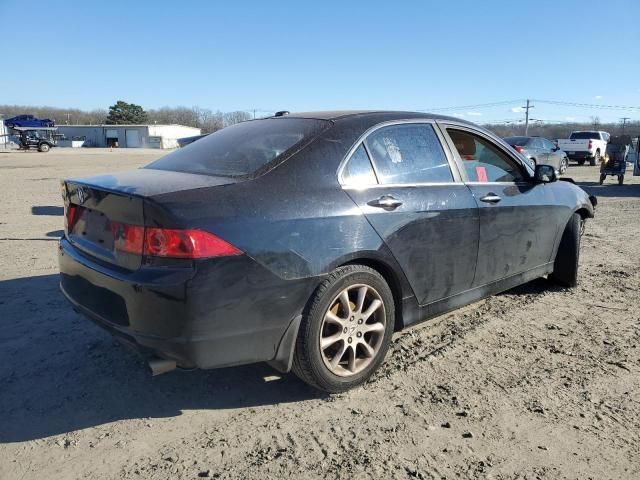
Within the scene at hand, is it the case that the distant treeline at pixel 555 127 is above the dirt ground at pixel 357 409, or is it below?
above

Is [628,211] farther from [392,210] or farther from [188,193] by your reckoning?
[188,193]

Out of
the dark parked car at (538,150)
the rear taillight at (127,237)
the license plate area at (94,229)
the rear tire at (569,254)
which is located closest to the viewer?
the rear taillight at (127,237)

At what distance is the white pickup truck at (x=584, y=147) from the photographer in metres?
27.5

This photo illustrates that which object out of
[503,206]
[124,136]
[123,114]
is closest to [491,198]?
[503,206]

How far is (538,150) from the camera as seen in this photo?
1873 cm

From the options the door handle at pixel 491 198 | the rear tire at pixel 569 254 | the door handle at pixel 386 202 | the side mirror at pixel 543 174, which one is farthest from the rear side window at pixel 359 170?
the rear tire at pixel 569 254

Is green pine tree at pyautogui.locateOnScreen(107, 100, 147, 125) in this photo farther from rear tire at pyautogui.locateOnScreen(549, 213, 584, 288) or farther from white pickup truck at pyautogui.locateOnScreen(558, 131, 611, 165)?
rear tire at pyautogui.locateOnScreen(549, 213, 584, 288)

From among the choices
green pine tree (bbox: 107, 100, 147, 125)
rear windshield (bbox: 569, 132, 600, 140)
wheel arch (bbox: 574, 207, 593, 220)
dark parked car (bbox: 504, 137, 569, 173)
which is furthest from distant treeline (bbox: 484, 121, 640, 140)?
wheel arch (bbox: 574, 207, 593, 220)

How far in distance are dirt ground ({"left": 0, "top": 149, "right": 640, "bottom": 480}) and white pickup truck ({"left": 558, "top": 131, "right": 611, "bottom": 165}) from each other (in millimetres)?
26596

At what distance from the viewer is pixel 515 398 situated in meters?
2.99

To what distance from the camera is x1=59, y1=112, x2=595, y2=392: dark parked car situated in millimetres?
2463

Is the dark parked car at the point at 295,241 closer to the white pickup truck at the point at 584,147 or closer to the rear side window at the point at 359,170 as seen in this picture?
the rear side window at the point at 359,170

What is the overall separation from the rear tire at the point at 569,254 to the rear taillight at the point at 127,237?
3.94 m

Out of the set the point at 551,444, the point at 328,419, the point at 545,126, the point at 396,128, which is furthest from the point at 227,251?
the point at 545,126
